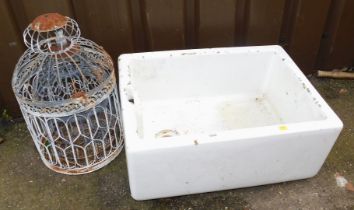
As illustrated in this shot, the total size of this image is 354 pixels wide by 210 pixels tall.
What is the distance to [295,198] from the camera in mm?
1398

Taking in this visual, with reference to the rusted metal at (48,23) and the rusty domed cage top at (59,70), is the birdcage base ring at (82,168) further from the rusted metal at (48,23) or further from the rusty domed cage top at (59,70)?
the rusted metal at (48,23)

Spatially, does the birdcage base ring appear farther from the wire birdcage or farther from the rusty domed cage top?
the rusty domed cage top

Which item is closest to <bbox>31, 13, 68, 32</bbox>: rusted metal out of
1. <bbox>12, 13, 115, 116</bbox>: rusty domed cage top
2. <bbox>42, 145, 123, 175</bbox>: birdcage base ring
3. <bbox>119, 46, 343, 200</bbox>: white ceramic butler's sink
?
<bbox>12, 13, 115, 116</bbox>: rusty domed cage top

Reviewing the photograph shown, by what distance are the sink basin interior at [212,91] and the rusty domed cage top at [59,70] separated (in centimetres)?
16

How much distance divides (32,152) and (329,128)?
1193 millimetres

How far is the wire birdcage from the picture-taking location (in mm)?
1331

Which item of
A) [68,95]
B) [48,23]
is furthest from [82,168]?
[48,23]

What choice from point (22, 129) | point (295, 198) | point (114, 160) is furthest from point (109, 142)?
point (295, 198)

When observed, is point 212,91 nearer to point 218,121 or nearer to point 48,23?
point 218,121

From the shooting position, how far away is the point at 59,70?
1503 mm

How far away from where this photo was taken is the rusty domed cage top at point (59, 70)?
1.30 m

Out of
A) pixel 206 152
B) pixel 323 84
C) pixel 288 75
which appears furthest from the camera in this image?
pixel 323 84

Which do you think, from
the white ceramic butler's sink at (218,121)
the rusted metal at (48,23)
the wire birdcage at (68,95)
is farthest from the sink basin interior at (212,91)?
the rusted metal at (48,23)

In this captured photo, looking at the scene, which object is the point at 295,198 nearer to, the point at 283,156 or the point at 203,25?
the point at 283,156
